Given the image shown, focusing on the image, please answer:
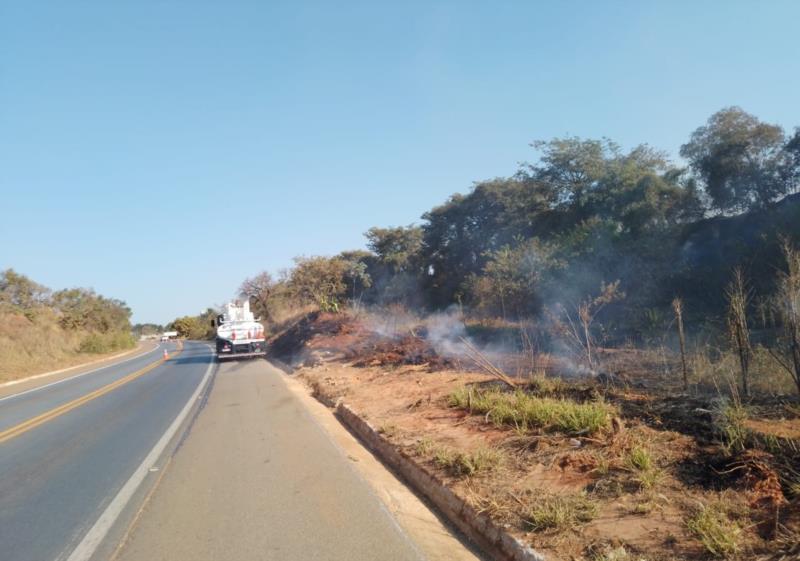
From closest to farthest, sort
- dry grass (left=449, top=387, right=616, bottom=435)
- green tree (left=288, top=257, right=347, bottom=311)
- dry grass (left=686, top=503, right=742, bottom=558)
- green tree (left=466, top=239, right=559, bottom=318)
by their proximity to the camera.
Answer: dry grass (left=686, top=503, right=742, bottom=558), dry grass (left=449, top=387, right=616, bottom=435), green tree (left=466, top=239, right=559, bottom=318), green tree (left=288, top=257, right=347, bottom=311)

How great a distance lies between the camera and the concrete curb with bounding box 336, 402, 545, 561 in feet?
16.4

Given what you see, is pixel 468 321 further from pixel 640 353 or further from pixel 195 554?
pixel 195 554

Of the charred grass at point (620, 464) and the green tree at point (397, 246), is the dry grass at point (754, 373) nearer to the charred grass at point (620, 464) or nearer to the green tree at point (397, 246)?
the charred grass at point (620, 464)

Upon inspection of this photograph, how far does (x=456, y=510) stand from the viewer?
611 cm

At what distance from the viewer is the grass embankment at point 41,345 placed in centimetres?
3412

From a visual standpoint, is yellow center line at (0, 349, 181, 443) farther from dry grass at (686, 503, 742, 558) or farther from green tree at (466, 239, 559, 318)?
green tree at (466, 239, 559, 318)

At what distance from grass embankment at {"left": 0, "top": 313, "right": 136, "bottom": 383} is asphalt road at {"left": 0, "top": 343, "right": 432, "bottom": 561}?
72.4 ft

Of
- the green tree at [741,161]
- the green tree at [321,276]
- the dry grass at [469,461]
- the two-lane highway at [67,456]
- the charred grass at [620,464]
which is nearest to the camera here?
the charred grass at [620,464]

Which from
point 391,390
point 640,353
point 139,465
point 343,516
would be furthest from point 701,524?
point 391,390

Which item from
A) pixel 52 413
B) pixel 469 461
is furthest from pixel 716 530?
pixel 52 413

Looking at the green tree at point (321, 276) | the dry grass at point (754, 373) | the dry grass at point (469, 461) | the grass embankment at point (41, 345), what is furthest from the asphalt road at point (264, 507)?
the green tree at point (321, 276)

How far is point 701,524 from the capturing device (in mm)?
4449

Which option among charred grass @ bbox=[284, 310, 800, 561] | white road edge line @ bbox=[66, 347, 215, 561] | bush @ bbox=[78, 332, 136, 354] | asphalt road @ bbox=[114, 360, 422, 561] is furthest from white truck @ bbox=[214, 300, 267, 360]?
bush @ bbox=[78, 332, 136, 354]

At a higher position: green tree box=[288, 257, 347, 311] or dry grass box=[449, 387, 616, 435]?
green tree box=[288, 257, 347, 311]
